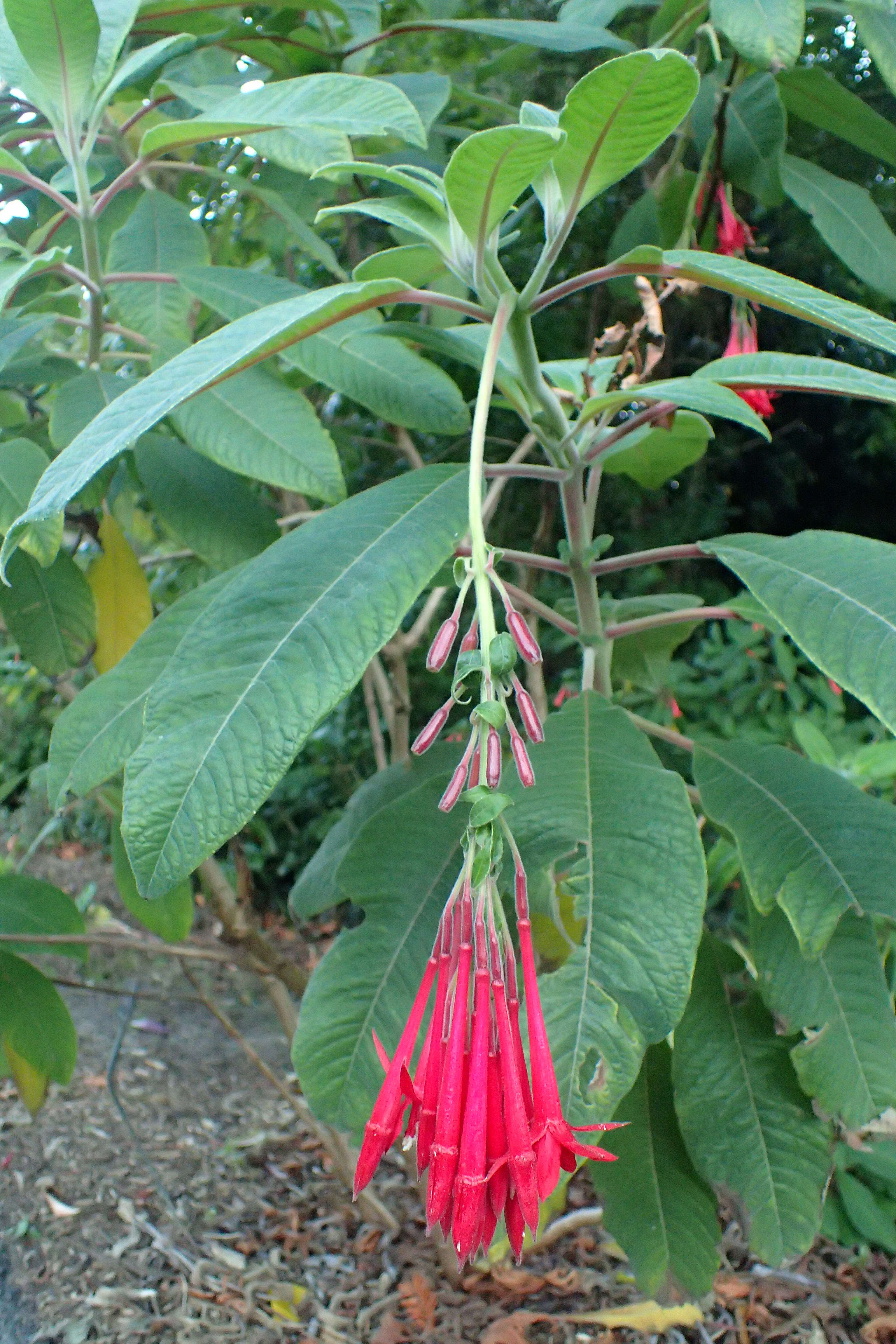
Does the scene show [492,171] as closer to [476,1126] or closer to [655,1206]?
[476,1126]

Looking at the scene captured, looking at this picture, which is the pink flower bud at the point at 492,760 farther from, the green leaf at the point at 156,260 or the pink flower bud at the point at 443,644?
the green leaf at the point at 156,260

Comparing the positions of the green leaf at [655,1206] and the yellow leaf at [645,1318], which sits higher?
the green leaf at [655,1206]

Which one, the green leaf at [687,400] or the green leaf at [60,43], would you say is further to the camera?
the green leaf at [60,43]

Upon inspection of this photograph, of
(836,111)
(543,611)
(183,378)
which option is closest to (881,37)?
(836,111)

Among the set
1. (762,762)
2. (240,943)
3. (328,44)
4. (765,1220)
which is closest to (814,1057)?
(765,1220)

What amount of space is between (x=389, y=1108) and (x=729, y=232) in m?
1.26

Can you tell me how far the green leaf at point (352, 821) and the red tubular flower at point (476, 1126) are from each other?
629mm

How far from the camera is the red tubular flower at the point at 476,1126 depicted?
0.44 meters

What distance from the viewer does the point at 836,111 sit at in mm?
1281

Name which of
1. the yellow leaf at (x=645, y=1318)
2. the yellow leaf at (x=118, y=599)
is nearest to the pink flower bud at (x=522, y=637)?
the yellow leaf at (x=118, y=599)

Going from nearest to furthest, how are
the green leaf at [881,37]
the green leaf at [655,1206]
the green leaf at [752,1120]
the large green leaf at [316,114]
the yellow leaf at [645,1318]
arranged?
the large green leaf at [316,114] → the green leaf at [752,1120] → the green leaf at [655,1206] → the green leaf at [881,37] → the yellow leaf at [645,1318]

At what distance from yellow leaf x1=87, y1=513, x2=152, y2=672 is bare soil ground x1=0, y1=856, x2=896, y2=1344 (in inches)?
23.9

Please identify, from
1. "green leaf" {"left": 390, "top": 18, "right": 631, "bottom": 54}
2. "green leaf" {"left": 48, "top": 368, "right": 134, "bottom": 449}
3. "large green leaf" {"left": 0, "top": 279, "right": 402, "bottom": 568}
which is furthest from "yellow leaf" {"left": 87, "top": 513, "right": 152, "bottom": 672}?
"green leaf" {"left": 390, "top": 18, "right": 631, "bottom": 54}

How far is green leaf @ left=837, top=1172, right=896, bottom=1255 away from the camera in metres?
1.56
